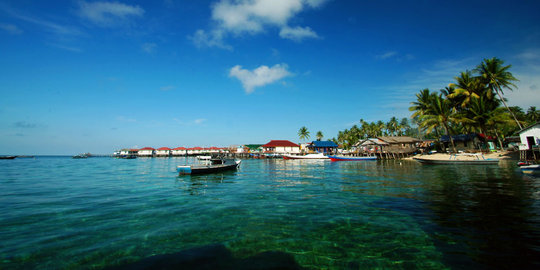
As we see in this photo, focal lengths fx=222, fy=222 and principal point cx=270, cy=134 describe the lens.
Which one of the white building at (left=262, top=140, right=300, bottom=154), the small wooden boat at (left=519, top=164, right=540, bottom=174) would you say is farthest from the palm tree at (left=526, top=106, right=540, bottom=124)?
the white building at (left=262, top=140, right=300, bottom=154)

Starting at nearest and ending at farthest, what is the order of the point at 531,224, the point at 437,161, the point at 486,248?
the point at 486,248 < the point at 531,224 < the point at 437,161

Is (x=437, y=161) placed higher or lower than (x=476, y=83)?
lower

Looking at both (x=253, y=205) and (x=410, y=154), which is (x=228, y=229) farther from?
(x=410, y=154)

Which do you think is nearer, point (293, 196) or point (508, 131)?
point (293, 196)

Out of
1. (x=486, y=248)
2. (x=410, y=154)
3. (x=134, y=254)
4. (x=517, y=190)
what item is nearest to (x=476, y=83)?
(x=410, y=154)

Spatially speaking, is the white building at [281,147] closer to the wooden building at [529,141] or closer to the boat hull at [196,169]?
the boat hull at [196,169]

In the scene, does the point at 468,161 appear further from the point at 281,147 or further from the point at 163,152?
the point at 163,152

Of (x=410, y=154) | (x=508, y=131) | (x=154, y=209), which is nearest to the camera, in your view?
(x=154, y=209)

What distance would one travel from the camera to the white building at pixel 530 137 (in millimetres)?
26812

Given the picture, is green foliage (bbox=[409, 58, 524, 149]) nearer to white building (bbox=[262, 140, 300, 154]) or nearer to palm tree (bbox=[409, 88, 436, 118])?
palm tree (bbox=[409, 88, 436, 118])

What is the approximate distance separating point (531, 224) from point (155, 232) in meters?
12.5

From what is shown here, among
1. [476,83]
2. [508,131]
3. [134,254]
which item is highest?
[476,83]

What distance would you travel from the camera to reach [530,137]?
1090 inches

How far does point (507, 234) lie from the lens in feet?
21.3
